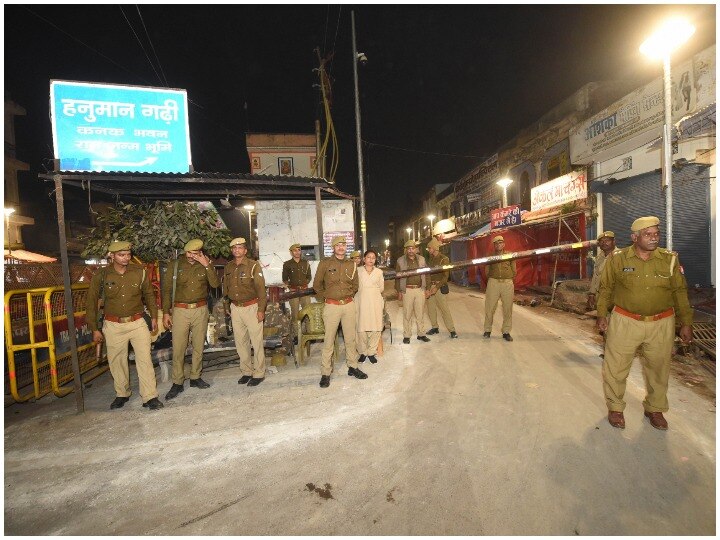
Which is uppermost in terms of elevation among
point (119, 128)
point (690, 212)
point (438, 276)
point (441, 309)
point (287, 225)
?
point (119, 128)

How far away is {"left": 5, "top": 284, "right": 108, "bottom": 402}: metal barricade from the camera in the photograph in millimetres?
4734

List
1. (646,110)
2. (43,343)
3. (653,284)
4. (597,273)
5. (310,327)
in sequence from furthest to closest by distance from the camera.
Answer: (646,110), (597,273), (310,327), (43,343), (653,284)

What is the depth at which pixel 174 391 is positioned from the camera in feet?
16.2

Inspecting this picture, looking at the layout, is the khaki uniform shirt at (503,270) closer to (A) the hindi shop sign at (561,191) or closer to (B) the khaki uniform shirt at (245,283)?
(B) the khaki uniform shirt at (245,283)

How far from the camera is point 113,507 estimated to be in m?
2.74

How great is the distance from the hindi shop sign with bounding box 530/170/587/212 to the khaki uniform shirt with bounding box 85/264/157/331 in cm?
1442

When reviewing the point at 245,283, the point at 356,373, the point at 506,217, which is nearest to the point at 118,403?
the point at 245,283

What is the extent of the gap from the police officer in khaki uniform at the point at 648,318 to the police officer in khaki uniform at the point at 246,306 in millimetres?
4461

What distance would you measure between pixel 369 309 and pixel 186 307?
2.89m

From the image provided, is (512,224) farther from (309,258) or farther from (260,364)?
(260,364)

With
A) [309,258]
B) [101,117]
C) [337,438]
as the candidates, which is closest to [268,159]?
[309,258]

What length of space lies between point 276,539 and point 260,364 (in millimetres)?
3079

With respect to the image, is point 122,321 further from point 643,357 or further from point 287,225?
point 287,225

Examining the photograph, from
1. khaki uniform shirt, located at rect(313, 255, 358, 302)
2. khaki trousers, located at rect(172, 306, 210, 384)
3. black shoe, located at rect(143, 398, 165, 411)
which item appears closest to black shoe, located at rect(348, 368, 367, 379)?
khaki uniform shirt, located at rect(313, 255, 358, 302)
